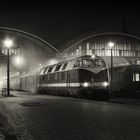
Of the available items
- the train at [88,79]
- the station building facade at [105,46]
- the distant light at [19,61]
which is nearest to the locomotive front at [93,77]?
the train at [88,79]

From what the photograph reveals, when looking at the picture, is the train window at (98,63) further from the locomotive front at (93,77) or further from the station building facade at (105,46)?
the station building facade at (105,46)

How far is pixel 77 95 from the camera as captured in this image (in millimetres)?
30578

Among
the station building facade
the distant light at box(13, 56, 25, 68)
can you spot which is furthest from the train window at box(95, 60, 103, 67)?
the station building facade

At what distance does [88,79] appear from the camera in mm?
30141

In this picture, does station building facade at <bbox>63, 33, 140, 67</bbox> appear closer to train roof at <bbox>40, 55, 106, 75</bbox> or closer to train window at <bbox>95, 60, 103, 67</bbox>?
train roof at <bbox>40, 55, 106, 75</bbox>

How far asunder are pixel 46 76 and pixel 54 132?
32.2 m

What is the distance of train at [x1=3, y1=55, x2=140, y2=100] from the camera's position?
97.8 feet

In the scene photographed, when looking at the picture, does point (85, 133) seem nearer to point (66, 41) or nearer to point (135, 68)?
point (135, 68)

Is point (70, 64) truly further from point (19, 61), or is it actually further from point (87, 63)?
point (19, 61)

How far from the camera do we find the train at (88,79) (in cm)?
2980

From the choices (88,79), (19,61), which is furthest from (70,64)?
(19,61)

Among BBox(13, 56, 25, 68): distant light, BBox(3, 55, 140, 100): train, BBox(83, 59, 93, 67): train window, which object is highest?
BBox(13, 56, 25, 68): distant light

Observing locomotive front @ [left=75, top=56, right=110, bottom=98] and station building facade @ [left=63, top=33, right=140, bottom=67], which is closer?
locomotive front @ [left=75, top=56, right=110, bottom=98]

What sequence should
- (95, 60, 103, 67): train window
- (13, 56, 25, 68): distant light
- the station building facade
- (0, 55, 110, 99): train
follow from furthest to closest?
the station building facade
(13, 56, 25, 68): distant light
(95, 60, 103, 67): train window
(0, 55, 110, 99): train
